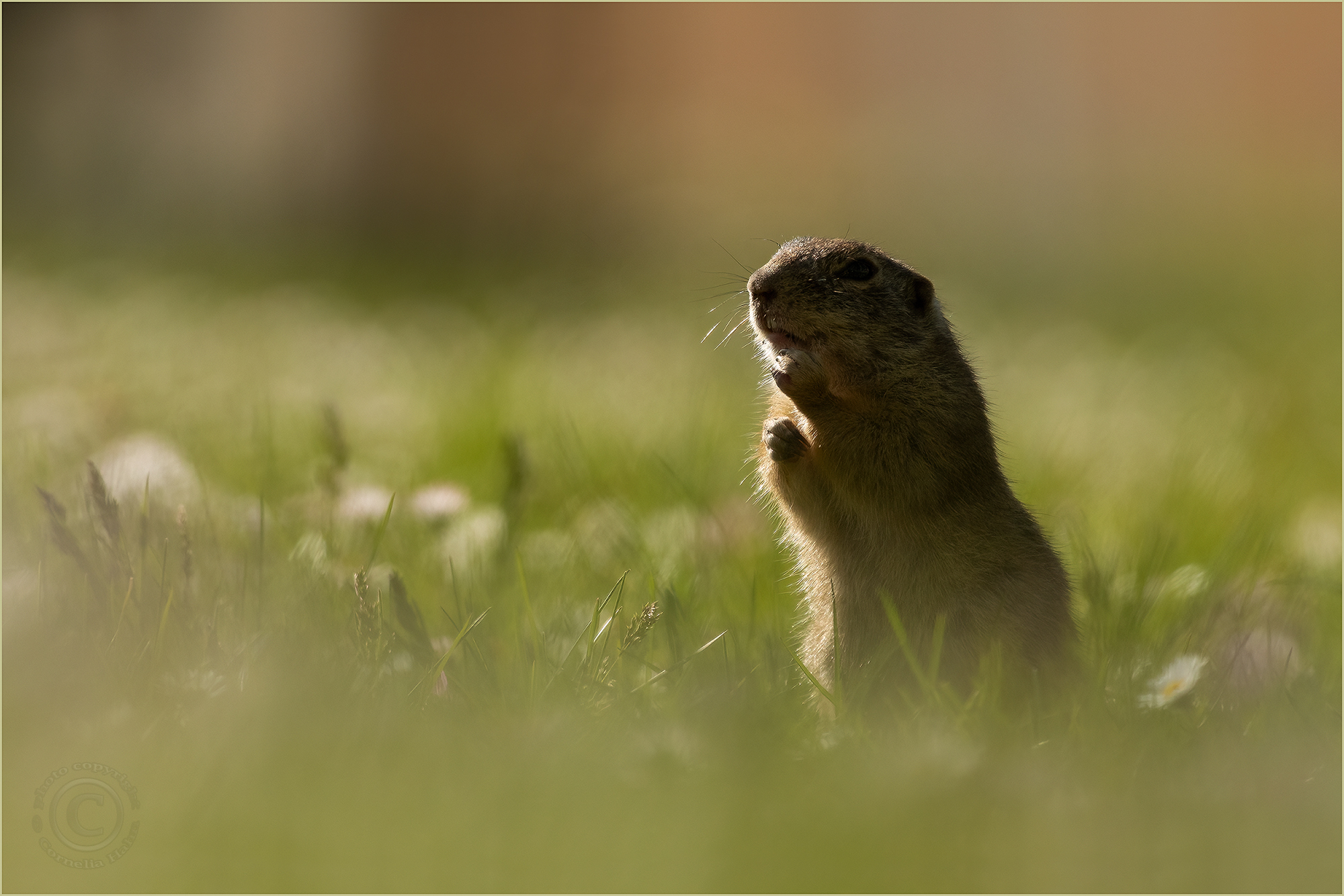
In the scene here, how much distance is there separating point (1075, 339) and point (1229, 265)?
3.09 metres

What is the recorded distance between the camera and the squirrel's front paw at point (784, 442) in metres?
3.06

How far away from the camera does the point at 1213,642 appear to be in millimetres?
3428

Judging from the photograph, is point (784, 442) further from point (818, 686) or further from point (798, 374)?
point (818, 686)

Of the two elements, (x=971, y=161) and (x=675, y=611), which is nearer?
(x=675, y=611)

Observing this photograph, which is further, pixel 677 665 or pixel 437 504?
pixel 437 504

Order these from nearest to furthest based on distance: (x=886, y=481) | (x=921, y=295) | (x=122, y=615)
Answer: (x=122, y=615), (x=886, y=481), (x=921, y=295)

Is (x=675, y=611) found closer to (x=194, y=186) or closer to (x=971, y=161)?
(x=194, y=186)

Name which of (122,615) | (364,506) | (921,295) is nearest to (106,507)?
(122,615)

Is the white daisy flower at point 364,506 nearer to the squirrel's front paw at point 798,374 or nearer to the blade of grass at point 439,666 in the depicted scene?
the blade of grass at point 439,666

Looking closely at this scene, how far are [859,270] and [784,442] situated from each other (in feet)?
1.77

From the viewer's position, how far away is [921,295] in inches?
132

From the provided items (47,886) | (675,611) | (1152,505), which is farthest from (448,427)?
(47,886)

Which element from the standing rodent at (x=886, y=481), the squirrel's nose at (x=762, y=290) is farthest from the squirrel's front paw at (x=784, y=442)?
the squirrel's nose at (x=762, y=290)

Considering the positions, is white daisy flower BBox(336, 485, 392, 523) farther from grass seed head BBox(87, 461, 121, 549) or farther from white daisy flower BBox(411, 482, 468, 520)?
grass seed head BBox(87, 461, 121, 549)
